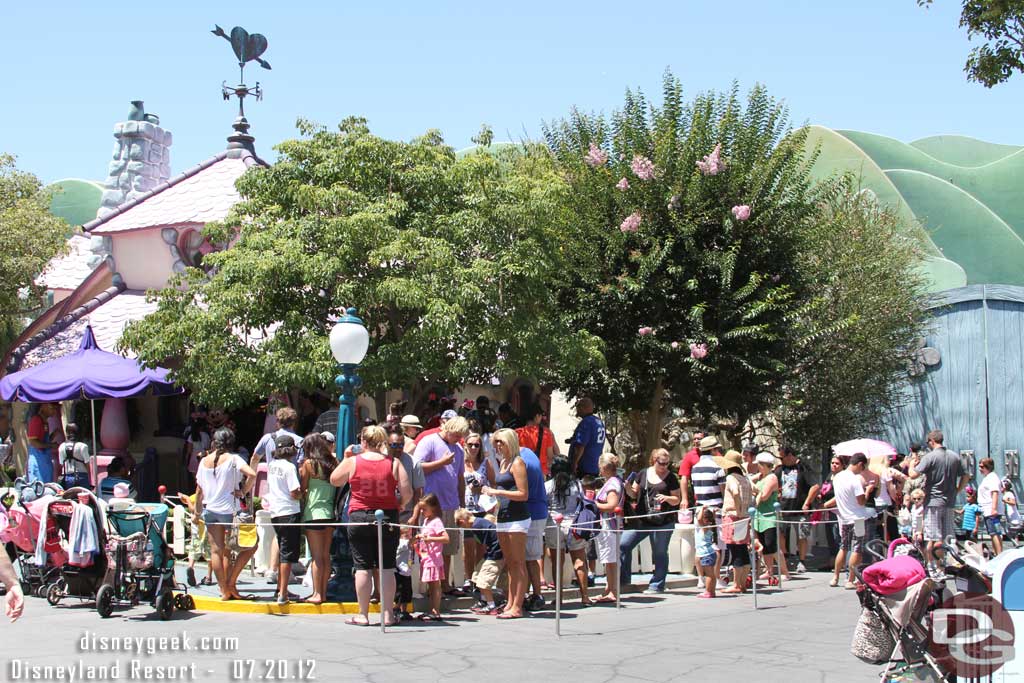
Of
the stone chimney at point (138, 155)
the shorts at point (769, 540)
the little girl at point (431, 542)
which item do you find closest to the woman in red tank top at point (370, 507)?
the little girl at point (431, 542)

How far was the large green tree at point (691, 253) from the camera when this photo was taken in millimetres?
18812

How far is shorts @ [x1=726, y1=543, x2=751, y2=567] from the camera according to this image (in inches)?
510

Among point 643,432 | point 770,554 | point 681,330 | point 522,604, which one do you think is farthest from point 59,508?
point 643,432

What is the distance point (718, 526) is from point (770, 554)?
5.26 feet

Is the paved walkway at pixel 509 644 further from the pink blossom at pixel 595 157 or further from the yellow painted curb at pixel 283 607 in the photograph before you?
the pink blossom at pixel 595 157

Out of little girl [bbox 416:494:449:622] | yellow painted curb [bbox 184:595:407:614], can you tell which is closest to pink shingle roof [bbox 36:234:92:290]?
yellow painted curb [bbox 184:595:407:614]

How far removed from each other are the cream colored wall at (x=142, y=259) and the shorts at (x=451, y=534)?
12.1 m

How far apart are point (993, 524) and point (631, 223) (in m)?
7.07

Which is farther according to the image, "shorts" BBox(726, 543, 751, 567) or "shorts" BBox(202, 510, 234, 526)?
"shorts" BBox(726, 543, 751, 567)

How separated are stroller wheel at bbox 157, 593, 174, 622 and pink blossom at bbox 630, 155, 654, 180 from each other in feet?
35.6

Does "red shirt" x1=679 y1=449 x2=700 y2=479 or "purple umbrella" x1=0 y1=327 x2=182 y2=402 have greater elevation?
"purple umbrella" x1=0 y1=327 x2=182 y2=402

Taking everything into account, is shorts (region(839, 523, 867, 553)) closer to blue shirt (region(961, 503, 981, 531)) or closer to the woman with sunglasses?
the woman with sunglasses

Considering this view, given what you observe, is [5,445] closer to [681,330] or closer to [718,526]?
[681,330]

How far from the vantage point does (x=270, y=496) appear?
11.3 meters
